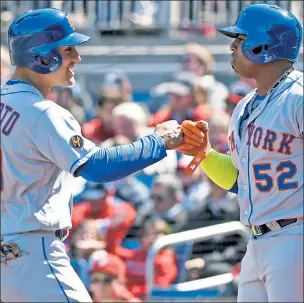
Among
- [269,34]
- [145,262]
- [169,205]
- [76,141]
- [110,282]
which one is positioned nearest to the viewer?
[76,141]

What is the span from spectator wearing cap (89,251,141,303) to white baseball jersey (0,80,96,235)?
2983 millimetres

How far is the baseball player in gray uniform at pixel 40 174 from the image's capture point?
519 cm

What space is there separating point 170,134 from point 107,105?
4.24m

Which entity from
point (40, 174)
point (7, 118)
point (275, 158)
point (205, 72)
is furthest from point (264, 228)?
point (205, 72)

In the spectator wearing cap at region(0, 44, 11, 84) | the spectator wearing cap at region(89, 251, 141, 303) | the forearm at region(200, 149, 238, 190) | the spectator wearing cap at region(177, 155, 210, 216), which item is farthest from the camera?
the spectator wearing cap at region(0, 44, 11, 84)

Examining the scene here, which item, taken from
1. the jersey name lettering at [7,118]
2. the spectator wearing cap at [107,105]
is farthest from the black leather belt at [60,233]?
the spectator wearing cap at [107,105]

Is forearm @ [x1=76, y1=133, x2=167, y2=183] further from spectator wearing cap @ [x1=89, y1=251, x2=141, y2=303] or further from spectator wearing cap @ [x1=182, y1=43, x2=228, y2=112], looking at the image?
spectator wearing cap @ [x1=182, y1=43, x2=228, y2=112]

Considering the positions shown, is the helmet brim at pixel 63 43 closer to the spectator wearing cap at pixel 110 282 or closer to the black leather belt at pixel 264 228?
the black leather belt at pixel 264 228

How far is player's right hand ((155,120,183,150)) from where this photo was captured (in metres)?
5.55

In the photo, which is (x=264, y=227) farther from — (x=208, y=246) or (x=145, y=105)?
(x=145, y=105)

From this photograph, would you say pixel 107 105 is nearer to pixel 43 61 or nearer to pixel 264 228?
pixel 43 61

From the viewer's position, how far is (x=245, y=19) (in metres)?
5.44

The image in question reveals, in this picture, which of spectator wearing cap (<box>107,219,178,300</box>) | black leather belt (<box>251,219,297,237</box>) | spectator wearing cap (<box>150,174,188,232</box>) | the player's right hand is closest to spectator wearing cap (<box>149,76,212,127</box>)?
spectator wearing cap (<box>150,174,188,232</box>)

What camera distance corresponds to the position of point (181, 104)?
9.62 meters
